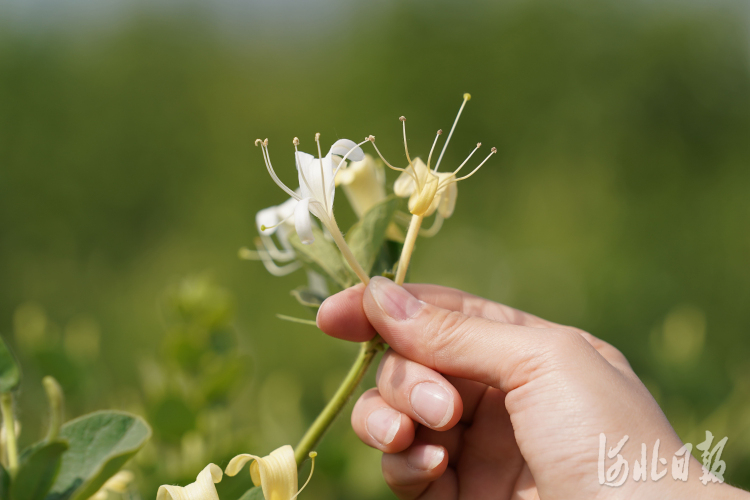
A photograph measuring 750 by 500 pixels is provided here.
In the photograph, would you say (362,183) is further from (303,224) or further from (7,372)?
(7,372)

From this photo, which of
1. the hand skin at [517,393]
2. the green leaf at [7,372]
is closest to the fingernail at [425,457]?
the hand skin at [517,393]

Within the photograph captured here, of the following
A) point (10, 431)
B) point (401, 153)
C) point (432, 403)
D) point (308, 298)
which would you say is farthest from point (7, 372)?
point (401, 153)

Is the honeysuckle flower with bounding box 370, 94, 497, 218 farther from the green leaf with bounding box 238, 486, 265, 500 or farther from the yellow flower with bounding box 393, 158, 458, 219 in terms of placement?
the green leaf with bounding box 238, 486, 265, 500

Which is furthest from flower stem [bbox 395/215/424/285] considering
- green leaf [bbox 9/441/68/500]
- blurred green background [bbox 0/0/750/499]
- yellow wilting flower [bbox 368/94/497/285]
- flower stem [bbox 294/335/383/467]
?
blurred green background [bbox 0/0/750/499]

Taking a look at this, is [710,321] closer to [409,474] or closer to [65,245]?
[409,474]

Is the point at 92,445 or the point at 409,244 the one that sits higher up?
the point at 409,244
